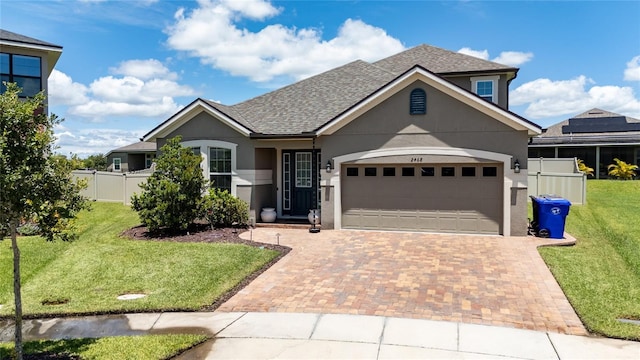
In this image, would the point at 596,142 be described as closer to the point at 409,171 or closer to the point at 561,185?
the point at 561,185

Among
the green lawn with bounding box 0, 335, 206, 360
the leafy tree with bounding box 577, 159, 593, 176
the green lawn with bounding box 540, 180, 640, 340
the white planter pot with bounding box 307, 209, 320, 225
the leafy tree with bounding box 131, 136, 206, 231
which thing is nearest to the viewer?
the green lawn with bounding box 0, 335, 206, 360

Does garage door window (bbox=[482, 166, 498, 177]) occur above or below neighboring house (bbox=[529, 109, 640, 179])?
below

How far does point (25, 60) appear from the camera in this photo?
19.5m

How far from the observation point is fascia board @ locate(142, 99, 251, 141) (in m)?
15.3

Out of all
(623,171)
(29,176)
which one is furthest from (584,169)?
(29,176)

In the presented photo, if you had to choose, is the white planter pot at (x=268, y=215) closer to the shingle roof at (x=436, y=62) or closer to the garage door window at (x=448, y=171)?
the garage door window at (x=448, y=171)

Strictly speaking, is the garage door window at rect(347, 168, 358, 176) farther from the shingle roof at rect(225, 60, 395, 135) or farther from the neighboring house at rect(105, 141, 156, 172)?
the neighboring house at rect(105, 141, 156, 172)

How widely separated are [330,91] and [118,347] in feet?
47.6

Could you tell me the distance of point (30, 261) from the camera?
10.8 meters

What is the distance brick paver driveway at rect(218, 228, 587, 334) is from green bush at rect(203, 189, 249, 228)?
304 cm

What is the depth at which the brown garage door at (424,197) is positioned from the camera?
519 inches

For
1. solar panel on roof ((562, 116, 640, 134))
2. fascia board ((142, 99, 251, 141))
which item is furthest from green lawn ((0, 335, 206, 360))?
solar panel on roof ((562, 116, 640, 134))

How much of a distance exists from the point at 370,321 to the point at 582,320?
3.32 m

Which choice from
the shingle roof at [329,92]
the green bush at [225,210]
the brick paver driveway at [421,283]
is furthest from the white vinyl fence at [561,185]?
the green bush at [225,210]
